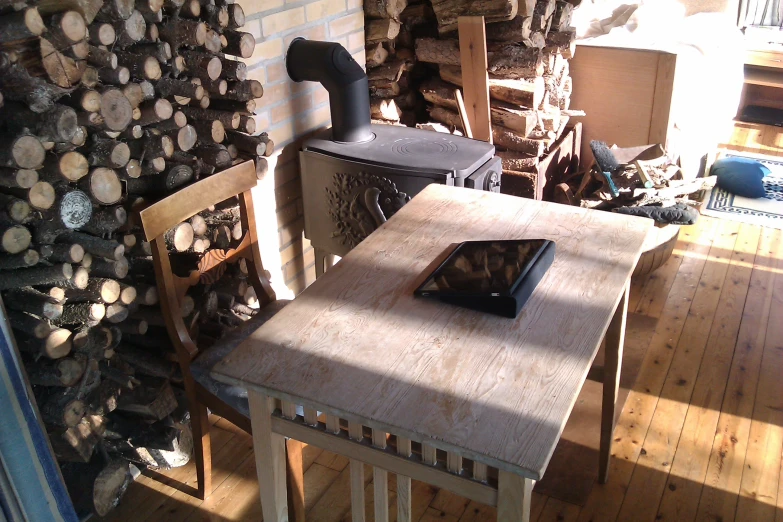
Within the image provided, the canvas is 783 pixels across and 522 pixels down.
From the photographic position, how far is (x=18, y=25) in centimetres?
161

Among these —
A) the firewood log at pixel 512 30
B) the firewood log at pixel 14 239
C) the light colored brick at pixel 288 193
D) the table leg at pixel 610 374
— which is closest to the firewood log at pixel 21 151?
the firewood log at pixel 14 239

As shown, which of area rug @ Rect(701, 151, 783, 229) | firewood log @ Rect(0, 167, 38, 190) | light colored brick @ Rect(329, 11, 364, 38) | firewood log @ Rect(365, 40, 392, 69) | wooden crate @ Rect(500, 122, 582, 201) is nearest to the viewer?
firewood log @ Rect(0, 167, 38, 190)

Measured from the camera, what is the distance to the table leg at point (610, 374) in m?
2.16

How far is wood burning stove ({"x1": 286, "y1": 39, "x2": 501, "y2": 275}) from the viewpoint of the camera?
101 inches

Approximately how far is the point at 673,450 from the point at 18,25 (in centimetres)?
222

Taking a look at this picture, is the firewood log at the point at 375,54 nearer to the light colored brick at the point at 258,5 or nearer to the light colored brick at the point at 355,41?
the light colored brick at the point at 355,41

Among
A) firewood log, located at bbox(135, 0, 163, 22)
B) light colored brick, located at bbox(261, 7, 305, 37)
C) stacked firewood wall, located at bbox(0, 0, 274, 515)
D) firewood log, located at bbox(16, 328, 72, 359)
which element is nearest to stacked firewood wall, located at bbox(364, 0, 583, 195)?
light colored brick, located at bbox(261, 7, 305, 37)

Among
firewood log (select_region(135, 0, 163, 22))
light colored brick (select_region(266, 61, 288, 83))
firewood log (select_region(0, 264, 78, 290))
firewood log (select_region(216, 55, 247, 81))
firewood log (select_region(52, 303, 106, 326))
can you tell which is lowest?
firewood log (select_region(52, 303, 106, 326))

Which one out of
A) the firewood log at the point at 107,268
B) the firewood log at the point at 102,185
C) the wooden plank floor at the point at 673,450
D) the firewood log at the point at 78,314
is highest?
the firewood log at the point at 102,185

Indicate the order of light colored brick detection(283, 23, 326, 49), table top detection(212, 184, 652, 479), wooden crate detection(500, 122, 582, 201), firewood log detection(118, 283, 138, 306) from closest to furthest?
1. table top detection(212, 184, 652, 479)
2. firewood log detection(118, 283, 138, 306)
3. light colored brick detection(283, 23, 326, 49)
4. wooden crate detection(500, 122, 582, 201)

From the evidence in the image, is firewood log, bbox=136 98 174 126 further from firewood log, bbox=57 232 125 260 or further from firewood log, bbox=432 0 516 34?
firewood log, bbox=432 0 516 34

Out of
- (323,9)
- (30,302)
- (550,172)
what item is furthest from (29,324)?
(550,172)

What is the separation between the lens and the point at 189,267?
229 cm

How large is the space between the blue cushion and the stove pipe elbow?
2.69 metres
